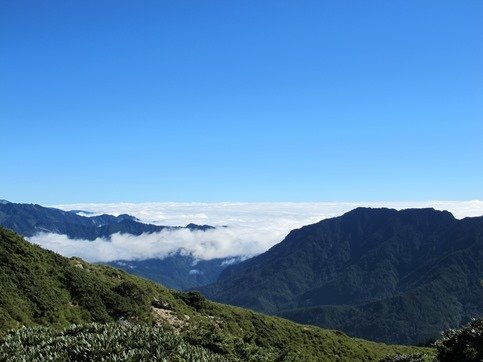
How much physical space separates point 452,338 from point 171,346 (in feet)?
88.1

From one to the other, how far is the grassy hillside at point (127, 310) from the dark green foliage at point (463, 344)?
39.6 feet

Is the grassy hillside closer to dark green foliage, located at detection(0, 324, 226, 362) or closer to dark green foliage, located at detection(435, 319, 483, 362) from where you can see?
dark green foliage, located at detection(0, 324, 226, 362)

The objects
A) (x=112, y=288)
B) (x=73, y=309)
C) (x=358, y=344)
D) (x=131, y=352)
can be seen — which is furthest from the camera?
(x=358, y=344)

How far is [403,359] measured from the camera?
59.3 m

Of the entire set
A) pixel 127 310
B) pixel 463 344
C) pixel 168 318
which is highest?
pixel 463 344

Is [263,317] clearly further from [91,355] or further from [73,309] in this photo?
[91,355]

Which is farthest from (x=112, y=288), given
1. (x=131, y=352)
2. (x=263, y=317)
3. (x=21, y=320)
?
(x=131, y=352)

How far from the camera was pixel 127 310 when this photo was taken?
57.9 m

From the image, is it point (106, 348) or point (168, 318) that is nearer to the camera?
point (106, 348)

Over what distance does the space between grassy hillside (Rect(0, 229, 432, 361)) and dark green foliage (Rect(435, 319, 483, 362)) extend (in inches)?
476

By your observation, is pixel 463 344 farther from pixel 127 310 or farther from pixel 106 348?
pixel 127 310

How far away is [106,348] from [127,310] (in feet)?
134

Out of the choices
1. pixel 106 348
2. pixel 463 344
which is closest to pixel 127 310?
pixel 463 344

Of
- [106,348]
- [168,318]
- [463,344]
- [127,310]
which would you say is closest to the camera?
[106,348]
